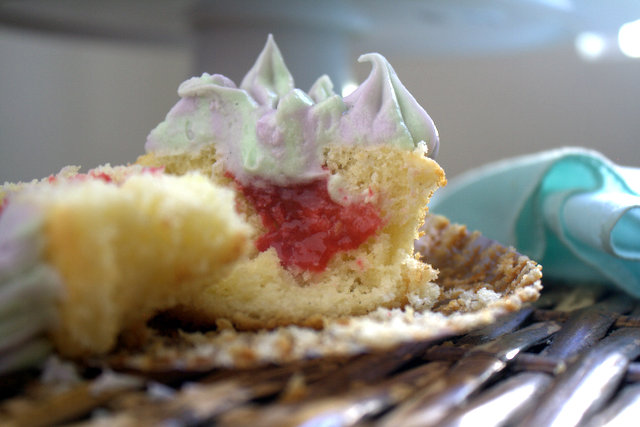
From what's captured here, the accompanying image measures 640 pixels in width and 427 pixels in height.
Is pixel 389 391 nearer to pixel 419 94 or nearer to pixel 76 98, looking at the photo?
pixel 419 94

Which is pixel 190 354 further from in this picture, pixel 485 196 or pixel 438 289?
pixel 485 196

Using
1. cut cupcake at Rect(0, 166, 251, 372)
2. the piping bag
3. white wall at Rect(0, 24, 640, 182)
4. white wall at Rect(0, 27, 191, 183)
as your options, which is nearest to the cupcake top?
cut cupcake at Rect(0, 166, 251, 372)

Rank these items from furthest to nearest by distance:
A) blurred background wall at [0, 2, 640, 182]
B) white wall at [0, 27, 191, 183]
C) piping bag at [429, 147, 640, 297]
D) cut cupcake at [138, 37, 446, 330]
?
white wall at [0, 27, 191, 183] < blurred background wall at [0, 2, 640, 182] < piping bag at [429, 147, 640, 297] < cut cupcake at [138, 37, 446, 330]

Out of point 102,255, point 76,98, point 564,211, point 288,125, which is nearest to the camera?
point 102,255

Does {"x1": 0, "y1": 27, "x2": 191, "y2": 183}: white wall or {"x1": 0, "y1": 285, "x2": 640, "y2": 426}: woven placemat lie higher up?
{"x1": 0, "y1": 27, "x2": 191, "y2": 183}: white wall

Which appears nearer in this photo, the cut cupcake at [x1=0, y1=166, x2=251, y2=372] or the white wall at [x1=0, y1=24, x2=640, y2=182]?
the cut cupcake at [x1=0, y1=166, x2=251, y2=372]

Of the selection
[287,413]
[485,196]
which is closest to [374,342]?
[287,413]

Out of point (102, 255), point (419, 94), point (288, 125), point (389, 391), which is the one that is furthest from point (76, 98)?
point (389, 391)

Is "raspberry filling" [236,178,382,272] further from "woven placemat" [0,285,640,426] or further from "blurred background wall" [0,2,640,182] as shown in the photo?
"blurred background wall" [0,2,640,182]

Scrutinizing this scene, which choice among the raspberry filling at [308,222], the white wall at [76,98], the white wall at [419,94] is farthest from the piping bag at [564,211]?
the white wall at [76,98]
